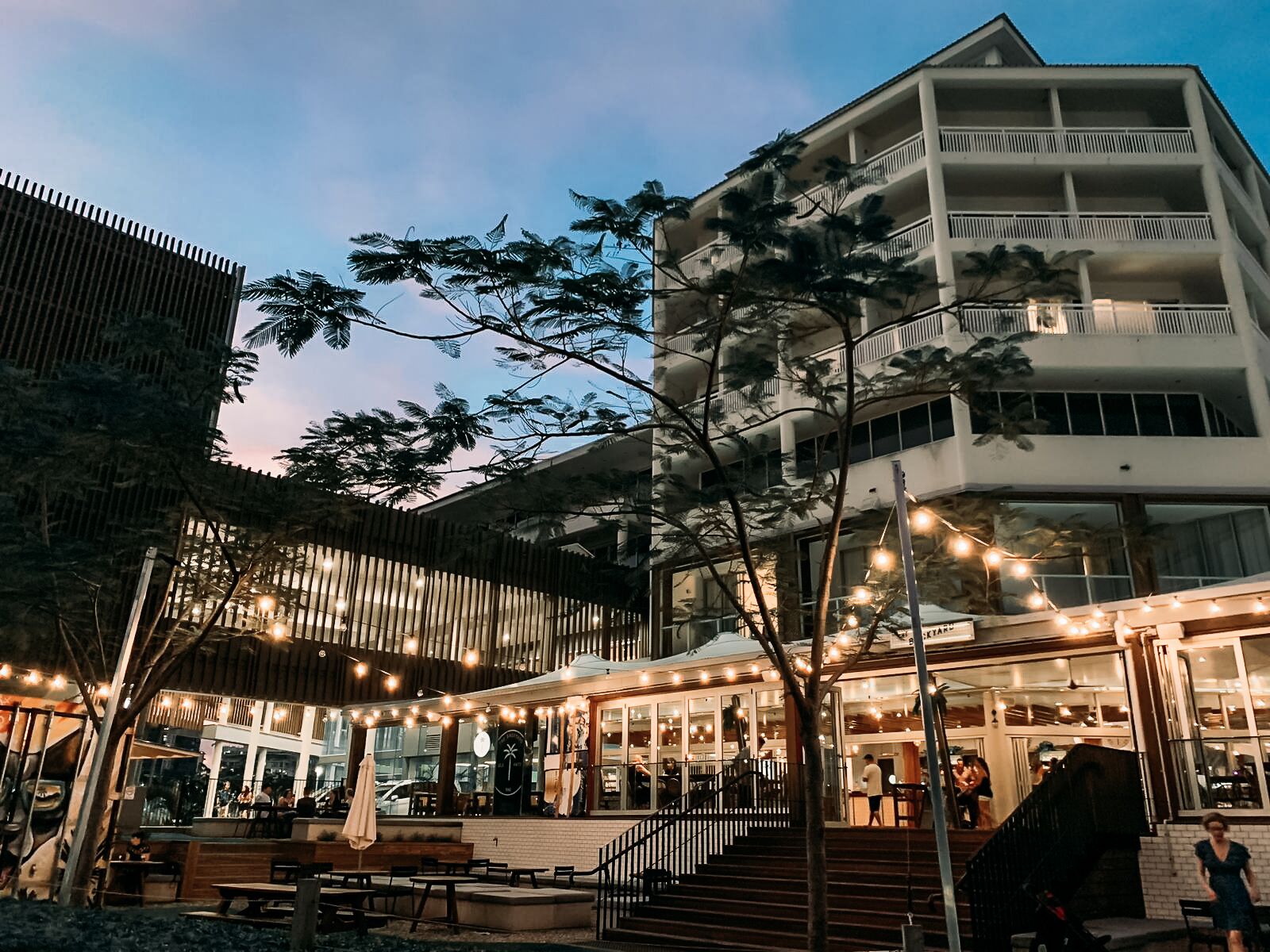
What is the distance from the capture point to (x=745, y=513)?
492 inches

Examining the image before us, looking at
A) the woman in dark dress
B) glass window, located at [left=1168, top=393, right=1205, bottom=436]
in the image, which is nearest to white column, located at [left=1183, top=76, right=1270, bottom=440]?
glass window, located at [left=1168, top=393, right=1205, bottom=436]

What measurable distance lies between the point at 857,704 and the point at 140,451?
42.5 feet

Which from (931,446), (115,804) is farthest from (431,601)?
(931,446)

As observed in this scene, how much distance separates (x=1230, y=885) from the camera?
8.09m

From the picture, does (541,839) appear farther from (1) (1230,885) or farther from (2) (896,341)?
(2) (896,341)

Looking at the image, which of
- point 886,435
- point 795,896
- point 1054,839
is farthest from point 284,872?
point 886,435

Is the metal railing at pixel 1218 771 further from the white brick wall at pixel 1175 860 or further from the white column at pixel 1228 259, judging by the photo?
the white column at pixel 1228 259

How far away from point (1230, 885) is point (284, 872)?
44.3ft

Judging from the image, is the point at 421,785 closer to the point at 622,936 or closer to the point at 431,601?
the point at 431,601

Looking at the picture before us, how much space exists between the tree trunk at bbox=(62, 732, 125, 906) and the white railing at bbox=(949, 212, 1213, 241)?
20.3 m

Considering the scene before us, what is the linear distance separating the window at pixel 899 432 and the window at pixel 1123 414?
845mm

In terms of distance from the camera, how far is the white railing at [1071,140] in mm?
23000

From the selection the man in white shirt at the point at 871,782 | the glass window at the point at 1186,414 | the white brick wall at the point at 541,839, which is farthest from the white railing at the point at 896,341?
the white brick wall at the point at 541,839

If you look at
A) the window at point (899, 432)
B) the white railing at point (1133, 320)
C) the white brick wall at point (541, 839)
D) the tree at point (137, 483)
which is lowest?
the white brick wall at point (541, 839)
